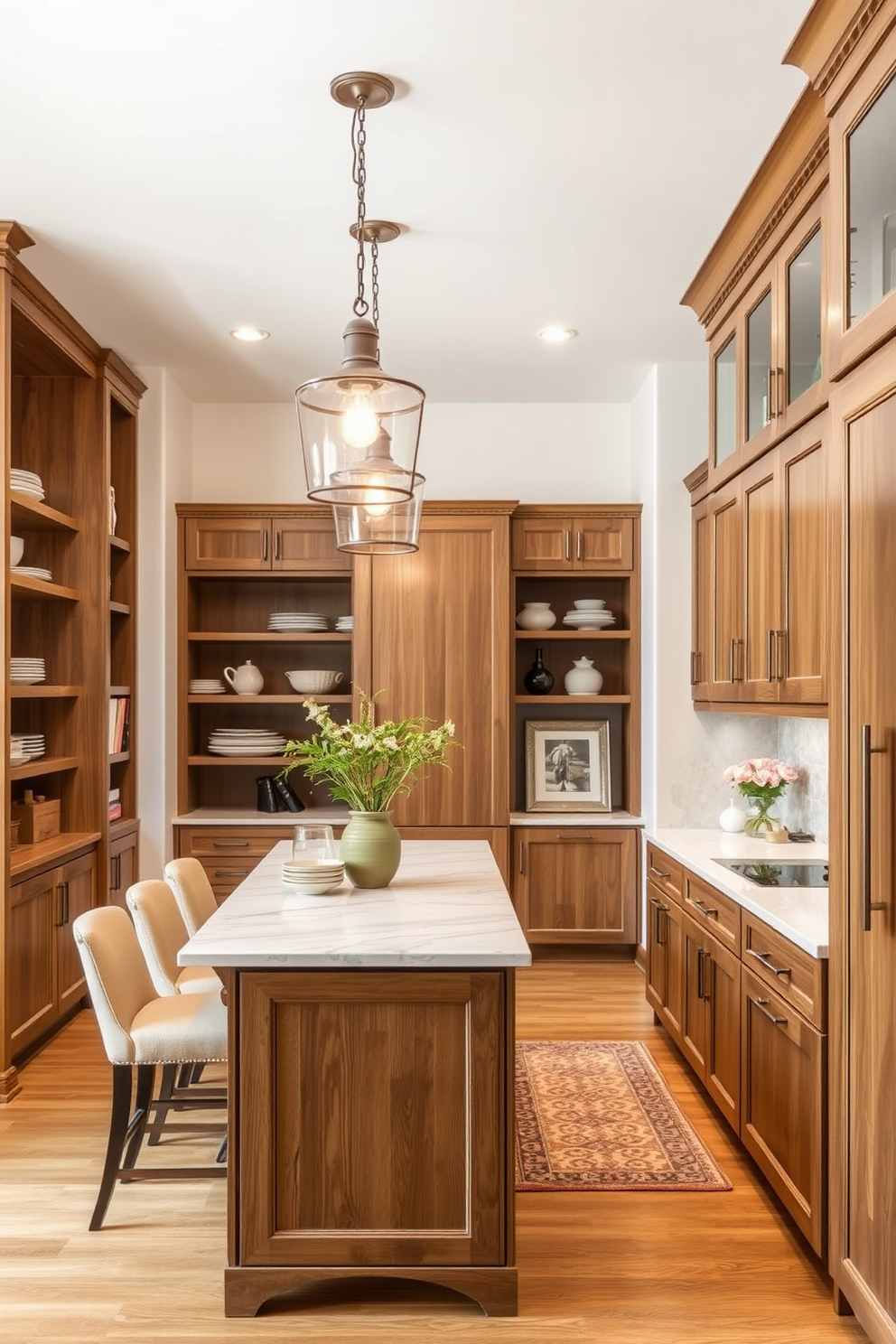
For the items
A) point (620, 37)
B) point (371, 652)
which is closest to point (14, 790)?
point (371, 652)

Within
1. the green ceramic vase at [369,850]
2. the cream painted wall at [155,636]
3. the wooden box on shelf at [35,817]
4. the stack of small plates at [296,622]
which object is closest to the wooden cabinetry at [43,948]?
the wooden box on shelf at [35,817]

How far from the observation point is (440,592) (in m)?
5.45

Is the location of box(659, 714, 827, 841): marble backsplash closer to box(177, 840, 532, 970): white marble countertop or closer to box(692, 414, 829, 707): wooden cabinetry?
box(692, 414, 829, 707): wooden cabinetry

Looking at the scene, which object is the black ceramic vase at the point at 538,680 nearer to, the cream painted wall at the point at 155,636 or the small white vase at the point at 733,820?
the small white vase at the point at 733,820

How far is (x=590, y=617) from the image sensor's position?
5.66 metres

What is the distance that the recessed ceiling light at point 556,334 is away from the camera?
466 centimetres

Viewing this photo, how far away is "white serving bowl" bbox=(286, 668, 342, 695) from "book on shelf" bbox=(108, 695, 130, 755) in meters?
0.87

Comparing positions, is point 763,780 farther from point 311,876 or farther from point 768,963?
point 311,876

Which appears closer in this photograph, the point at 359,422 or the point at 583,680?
the point at 359,422

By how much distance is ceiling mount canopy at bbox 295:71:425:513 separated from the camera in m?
2.63

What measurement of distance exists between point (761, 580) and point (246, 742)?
121 inches

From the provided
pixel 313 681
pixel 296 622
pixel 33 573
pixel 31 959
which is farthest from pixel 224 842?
pixel 33 573

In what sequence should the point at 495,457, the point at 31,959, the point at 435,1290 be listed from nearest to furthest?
the point at 435,1290, the point at 31,959, the point at 495,457

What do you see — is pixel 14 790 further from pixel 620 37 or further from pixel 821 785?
pixel 620 37
